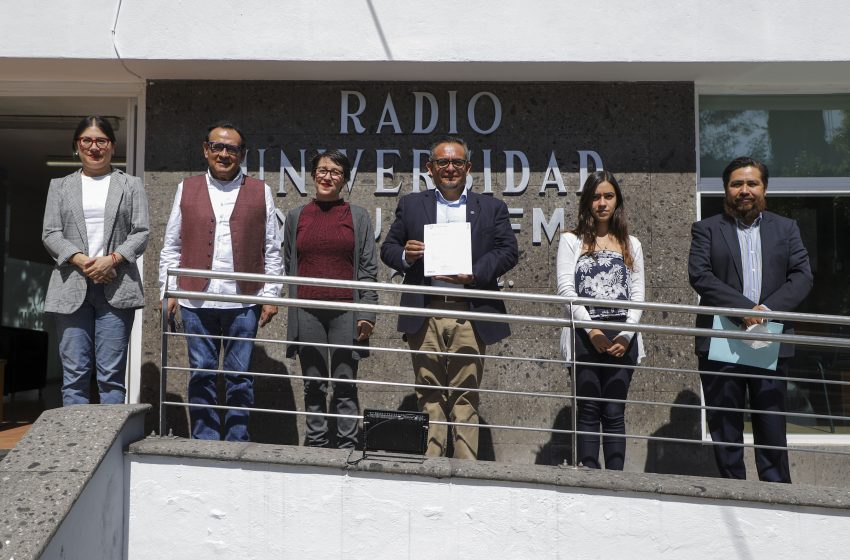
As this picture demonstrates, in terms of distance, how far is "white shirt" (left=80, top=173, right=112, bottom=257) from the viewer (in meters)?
4.86

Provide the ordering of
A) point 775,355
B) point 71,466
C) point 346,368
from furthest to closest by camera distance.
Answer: point 346,368 < point 775,355 < point 71,466

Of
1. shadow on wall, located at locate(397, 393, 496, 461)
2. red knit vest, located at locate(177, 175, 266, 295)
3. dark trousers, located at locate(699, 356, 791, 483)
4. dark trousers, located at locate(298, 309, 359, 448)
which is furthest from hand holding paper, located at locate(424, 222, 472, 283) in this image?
shadow on wall, located at locate(397, 393, 496, 461)

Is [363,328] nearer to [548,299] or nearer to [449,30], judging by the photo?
[548,299]

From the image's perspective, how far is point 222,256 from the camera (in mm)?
5016

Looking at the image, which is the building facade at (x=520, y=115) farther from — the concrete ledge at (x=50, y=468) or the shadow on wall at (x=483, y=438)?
the concrete ledge at (x=50, y=468)

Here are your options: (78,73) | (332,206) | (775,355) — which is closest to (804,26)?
(775,355)

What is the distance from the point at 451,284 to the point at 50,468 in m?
2.23

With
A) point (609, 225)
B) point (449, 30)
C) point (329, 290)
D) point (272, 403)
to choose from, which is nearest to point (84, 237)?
point (329, 290)

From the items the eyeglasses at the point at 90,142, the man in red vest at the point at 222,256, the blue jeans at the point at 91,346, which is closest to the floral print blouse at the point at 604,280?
the man in red vest at the point at 222,256

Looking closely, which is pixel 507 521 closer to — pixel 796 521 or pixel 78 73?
pixel 796 521

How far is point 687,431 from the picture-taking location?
20.8 feet

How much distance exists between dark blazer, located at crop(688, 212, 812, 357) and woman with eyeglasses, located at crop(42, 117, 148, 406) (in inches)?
126

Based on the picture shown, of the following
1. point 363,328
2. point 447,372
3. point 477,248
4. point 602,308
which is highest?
point 477,248

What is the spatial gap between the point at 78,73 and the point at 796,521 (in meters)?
5.71
